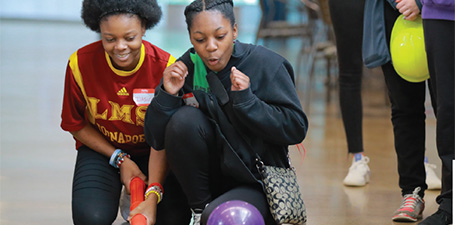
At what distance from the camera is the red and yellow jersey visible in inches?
79.0

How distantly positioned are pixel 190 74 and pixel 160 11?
0.32 metres

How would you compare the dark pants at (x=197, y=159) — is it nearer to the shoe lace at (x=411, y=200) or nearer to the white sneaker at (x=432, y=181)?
the shoe lace at (x=411, y=200)

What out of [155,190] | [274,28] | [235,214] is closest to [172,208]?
[155,190]

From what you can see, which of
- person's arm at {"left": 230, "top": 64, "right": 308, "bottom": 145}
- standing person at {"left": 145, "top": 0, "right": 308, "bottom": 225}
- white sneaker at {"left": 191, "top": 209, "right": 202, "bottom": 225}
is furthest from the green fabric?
white sneaker at {"left": 191, "top": 209, "right": 202, "bottom": 225}

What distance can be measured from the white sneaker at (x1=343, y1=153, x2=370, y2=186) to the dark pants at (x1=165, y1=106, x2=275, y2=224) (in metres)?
1.02

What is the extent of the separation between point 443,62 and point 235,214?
2.48ft

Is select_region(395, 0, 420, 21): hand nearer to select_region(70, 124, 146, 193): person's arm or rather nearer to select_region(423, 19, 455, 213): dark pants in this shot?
select_region(423, 19, 455, 213): dark pants

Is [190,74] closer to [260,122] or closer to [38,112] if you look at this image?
[260,122]

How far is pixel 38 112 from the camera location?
175 inches

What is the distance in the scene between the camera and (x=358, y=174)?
2.73 m

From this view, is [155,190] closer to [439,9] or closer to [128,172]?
[128,172]

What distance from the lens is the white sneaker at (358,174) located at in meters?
2.71

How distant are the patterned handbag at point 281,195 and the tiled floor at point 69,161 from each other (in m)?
0.45

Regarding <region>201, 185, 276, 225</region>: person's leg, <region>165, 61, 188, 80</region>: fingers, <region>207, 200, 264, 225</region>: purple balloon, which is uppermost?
<region>165, 61, 188, 80</region>: fingers
